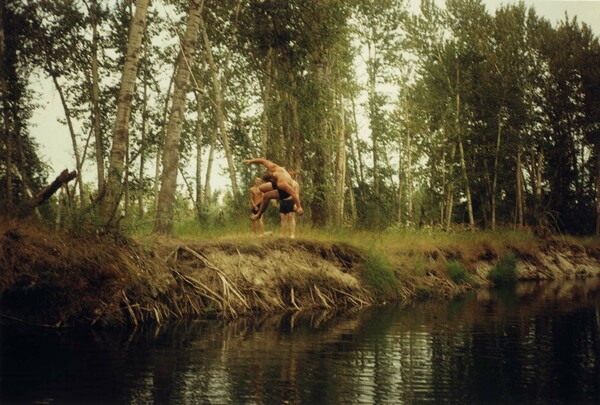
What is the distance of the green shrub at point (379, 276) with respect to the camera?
55.2ft

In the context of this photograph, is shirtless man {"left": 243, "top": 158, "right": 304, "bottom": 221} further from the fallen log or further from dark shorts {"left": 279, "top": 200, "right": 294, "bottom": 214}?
the fallen log

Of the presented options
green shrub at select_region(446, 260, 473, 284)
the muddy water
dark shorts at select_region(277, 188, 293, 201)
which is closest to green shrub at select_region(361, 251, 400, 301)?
dark shorts at select_region(277, 188, 293, 201)

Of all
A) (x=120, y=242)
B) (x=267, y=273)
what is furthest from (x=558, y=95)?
Result: (x=120, y=242)

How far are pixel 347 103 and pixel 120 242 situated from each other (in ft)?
102

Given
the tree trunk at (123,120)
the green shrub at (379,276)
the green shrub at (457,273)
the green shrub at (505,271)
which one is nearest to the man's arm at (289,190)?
the green shrub at (379,276)

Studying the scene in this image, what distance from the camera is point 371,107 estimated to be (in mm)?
39438

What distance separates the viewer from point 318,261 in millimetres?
15891

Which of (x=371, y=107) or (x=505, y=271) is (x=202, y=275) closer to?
(x=505, y=271)

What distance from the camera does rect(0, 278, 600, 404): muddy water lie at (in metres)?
6.62

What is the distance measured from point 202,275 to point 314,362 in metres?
5.34

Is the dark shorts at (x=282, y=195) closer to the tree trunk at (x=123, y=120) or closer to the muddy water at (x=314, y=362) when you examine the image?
the muddy water at (x=314, y=362)

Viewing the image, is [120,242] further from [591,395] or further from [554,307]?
[554,307]

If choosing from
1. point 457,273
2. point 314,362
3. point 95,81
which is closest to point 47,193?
point 314,362

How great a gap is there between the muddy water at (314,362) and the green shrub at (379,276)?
360 centimetres
